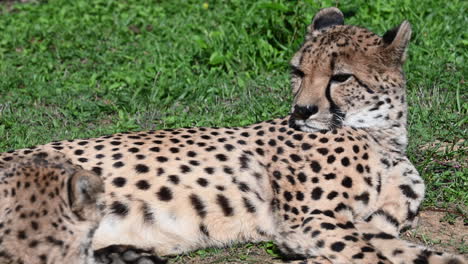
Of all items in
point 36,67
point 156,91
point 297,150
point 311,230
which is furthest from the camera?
point 36,67

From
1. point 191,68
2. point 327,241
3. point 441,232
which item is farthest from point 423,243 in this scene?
point 191,68

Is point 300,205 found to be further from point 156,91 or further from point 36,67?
point 36,67

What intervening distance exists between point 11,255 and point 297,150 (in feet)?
6.04

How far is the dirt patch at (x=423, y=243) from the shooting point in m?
4.60

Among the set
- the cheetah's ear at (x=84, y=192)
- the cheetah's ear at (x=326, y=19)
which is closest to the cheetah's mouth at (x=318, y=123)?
the cheetah's ear at (x=326, y=19)

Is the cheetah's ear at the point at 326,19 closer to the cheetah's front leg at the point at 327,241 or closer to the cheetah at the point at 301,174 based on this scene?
the cheetah at the point at 301,174

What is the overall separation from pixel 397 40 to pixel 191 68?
290cm

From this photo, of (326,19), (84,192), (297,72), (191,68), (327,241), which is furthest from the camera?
(191,68)

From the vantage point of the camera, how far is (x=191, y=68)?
24.3 feet

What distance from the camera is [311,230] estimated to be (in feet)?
14.7

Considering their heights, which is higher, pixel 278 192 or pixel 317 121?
pixel 317 121

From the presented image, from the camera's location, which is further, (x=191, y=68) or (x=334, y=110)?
(x=191, y=68)

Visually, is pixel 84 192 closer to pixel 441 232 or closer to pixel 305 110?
pixel 305 110

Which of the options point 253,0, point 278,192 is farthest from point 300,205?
point 253,0
